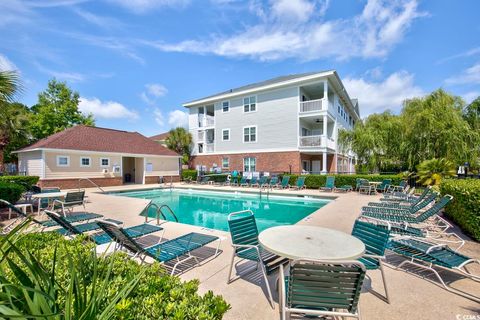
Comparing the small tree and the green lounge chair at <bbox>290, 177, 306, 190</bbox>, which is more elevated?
the small tree

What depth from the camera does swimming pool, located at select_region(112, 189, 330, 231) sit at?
9.80 meters

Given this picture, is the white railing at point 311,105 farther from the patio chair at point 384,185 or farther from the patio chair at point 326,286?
the patio chair at point 326,286

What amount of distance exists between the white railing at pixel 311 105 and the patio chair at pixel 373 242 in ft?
58.1

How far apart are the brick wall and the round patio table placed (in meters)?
17.1

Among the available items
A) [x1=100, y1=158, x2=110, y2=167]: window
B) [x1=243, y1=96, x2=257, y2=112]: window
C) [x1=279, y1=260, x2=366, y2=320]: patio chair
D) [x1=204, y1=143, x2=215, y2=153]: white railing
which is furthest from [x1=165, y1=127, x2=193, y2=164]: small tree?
[x1=279, y1=260, x2=366, y2=320]: patio chair

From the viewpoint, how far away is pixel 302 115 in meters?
20.4

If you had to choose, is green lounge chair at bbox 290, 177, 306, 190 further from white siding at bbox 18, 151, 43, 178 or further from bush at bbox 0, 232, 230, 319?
white siding at bbox 18, 151, 43, 178

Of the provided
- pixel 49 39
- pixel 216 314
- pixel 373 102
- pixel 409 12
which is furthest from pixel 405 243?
pixel 373 102

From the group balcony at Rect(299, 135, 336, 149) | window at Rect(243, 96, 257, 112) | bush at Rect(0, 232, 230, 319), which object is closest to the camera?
bush at Rect(0, 232, 230, 319)

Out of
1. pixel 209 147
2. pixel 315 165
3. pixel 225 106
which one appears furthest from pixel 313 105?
pixel 209 147

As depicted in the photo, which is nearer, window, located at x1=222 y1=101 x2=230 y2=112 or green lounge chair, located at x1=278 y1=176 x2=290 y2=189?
green lounge chair, located at x1=278 y1=176 x2=290 y2=189

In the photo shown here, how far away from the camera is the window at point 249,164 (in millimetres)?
22675

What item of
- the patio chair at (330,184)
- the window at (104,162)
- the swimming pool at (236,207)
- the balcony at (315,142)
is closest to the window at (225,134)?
the balcony at (315,142)

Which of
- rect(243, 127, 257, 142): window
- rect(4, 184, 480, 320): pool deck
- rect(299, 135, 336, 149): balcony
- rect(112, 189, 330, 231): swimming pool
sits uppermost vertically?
rect(243, 127, 257, 142): window
